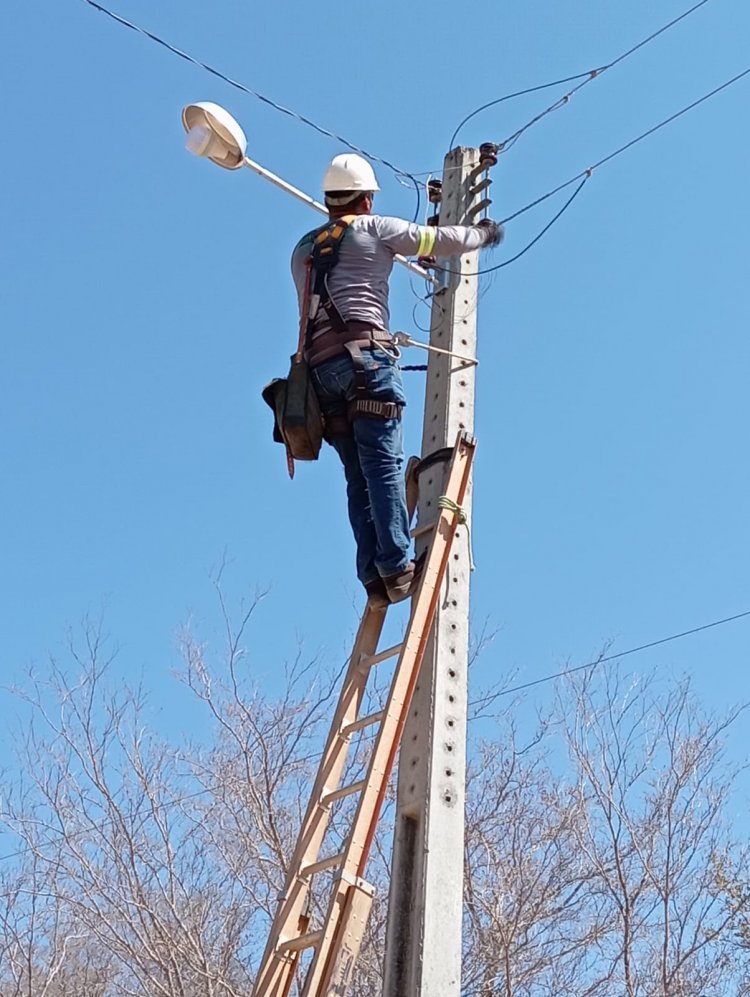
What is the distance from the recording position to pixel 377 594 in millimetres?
4395

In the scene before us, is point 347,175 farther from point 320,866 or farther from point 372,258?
point 320,866

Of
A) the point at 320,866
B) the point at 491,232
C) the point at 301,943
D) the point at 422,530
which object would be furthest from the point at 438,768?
the point at 491,232

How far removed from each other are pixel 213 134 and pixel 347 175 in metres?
0.58

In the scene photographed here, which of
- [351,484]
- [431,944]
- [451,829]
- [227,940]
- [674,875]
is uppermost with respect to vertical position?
[674,875]

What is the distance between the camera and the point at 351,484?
15.0ft

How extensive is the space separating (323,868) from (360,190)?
249 cm

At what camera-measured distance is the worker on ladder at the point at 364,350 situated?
4.34m

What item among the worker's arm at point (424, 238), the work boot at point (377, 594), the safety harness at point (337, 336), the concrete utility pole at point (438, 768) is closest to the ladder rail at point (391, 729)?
the concrete utility pole at point (438, 768)

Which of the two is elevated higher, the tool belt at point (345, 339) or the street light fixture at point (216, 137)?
the street light fixture at point (216, 137)

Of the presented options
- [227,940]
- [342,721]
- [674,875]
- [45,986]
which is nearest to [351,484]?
[342,721]

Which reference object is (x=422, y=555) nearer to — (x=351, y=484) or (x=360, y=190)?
(x=351, y=484)

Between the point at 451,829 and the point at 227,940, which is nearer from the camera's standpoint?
the point at 451,829

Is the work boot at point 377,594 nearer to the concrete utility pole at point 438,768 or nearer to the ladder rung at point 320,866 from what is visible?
the concrete utility pole at point 438,768

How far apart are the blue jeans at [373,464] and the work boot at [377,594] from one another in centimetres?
2
